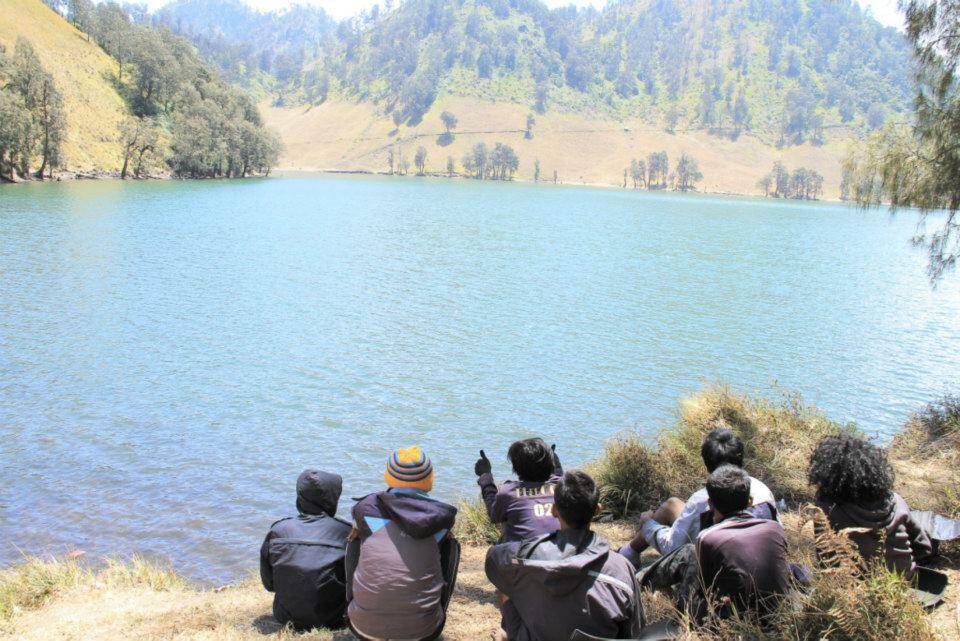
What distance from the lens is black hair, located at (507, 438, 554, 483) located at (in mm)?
5055

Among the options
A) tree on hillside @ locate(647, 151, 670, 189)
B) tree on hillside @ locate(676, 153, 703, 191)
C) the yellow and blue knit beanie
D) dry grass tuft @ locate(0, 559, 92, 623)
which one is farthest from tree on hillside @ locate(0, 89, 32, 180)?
tree on hillside @ locate(676, 153, 703, 191)

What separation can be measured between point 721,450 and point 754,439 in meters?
3.56

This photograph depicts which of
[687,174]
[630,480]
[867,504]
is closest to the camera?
[867,504]

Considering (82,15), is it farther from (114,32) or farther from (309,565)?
(309,565)

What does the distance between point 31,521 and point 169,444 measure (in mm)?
2762

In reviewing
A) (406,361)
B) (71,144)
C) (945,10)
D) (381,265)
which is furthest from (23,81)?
(945,10)

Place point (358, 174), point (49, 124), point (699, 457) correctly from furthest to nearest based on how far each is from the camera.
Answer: point (358, 174) < point (49, 124) < point (699, 457)

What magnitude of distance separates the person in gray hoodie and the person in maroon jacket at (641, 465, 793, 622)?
1.82 ft

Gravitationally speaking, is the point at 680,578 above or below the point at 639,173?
below

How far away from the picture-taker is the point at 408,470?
464cm

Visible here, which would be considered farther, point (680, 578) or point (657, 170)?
point (657, 170)

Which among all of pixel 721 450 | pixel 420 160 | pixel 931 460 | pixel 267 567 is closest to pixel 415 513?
pixel 267 567

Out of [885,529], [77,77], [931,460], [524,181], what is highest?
[77,77]

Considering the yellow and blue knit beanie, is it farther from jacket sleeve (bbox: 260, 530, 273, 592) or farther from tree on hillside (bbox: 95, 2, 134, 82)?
tree on hillside (bbox: 95, 2, 134, 82)
